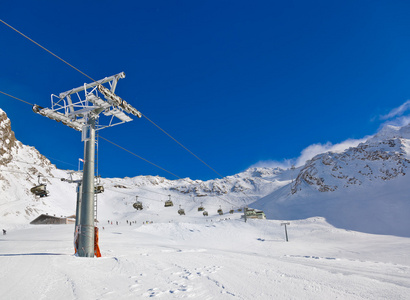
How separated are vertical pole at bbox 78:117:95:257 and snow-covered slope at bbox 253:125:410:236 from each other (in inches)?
2207

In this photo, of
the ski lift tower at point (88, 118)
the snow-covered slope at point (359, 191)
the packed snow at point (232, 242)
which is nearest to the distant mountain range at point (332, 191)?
the snow-covered slope at point (359, 191)

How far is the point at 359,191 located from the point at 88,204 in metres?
78.9

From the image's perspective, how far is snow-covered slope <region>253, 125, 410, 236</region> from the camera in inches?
2152

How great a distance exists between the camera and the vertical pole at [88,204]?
1122 centimetres

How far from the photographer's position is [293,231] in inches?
1630

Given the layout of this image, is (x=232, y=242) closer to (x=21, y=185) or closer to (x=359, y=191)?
(x=359, y=191)

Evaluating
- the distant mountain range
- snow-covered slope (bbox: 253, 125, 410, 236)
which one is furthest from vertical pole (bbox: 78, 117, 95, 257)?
snow-covered slope (bbox: 253, 125, 410, 236)

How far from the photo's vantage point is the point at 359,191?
71.9 m

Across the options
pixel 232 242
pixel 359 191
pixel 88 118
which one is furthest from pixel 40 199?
pixel 359 191

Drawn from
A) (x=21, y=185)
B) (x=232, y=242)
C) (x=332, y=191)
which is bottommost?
(x=232, y=242)

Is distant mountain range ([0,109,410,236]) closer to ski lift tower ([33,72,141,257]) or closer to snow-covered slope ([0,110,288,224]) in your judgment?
snow-covered slope ([0,110,288,224])

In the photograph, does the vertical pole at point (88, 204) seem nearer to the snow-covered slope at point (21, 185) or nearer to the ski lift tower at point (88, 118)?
the ski lift tower at point (88, 118)

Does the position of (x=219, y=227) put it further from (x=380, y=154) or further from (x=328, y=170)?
(x=380, y=154)

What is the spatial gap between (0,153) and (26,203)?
78.6 feet
